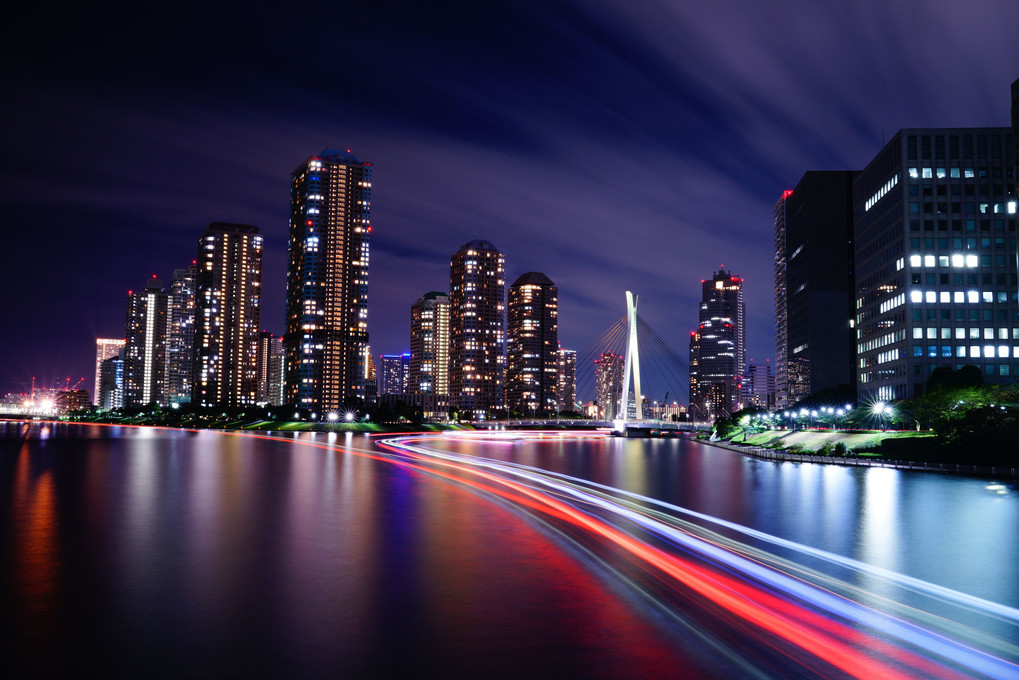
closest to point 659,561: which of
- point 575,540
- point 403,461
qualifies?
point 575,540

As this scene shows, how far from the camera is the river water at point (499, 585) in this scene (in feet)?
36.2

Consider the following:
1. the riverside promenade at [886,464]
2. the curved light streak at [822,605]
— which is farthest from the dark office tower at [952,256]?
the curved light streak at [822,605]

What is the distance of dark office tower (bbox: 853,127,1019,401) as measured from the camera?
11919 centimetres

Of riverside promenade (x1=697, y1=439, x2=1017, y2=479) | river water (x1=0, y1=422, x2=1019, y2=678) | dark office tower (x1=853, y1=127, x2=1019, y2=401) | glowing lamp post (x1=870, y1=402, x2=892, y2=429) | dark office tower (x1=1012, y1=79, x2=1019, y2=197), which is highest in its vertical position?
dark office tower (x1=1012, y1=79, x2=1019, y2=197)

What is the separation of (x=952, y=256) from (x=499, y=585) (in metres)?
128

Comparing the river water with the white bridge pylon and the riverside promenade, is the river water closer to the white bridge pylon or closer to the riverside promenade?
the riverside promenade

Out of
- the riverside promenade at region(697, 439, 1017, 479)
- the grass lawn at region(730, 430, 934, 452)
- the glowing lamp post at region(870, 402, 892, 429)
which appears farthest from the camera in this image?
the glowing lamp post at region(870, 402, 892, 429)

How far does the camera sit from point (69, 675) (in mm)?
10250

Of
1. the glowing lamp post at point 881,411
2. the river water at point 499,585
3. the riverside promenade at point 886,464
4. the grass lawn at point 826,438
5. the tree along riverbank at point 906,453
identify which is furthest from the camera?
the glowing lamp post at point 881,411

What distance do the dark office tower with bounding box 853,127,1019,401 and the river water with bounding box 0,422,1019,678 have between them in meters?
96.5

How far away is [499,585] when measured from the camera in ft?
52.4

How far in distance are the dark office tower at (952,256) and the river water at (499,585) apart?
9650 centimetres

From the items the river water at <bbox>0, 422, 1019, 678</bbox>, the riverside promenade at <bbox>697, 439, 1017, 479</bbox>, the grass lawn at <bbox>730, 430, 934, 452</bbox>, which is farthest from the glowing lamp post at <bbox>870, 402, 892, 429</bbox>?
the river water at <bbox>0, 422, 1019, 678</bbox>

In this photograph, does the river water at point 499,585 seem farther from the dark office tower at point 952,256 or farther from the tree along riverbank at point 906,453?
the dark office tower at point 952,256
